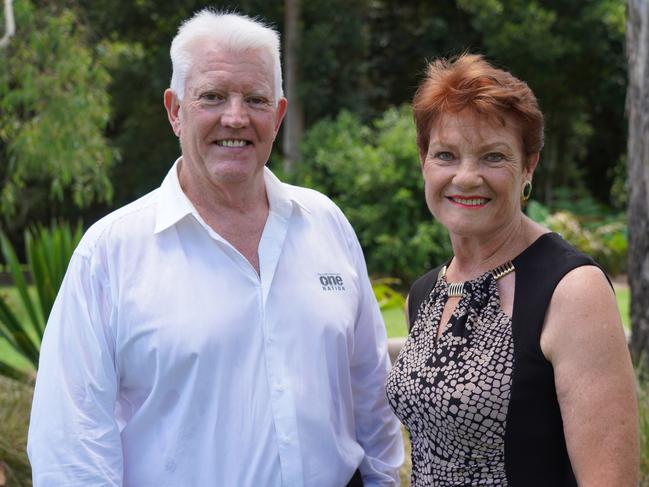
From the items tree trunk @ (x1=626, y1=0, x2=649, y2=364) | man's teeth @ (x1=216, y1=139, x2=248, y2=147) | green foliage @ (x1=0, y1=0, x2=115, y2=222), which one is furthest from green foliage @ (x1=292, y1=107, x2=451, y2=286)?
man's teeth @ (x1=216, y1=139, x2=248, y2=147)

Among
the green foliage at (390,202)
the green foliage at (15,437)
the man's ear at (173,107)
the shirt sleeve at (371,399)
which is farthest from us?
the green foliage at (390,202)

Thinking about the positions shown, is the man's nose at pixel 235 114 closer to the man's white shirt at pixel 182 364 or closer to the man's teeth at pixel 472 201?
the man's white shirt at pixel 182 364

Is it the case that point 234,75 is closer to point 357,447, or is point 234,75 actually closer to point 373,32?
point 357,447

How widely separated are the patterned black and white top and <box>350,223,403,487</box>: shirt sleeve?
350mm

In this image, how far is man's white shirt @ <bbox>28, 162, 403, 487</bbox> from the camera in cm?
275

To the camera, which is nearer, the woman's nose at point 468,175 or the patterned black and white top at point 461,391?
the patterned black and white top at point 461,391

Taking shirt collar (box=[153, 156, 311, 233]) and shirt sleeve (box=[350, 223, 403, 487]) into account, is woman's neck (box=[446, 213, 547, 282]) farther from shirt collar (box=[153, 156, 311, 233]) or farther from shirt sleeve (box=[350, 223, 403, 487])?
shirt collar (box=[153, 156, 311, 233])

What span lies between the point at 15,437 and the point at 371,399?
2.83 m

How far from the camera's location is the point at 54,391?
2736mm

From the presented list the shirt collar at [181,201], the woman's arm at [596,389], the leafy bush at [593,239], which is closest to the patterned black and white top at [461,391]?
the woman's arm at [596,389]

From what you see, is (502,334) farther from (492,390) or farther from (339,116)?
(339,116)

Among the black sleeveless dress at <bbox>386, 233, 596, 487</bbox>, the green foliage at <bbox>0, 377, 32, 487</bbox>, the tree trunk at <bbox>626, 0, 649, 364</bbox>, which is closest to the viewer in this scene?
the black sleeveless dress at <bbox>386, 233, 596, 487</bbox>

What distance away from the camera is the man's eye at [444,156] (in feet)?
9.31

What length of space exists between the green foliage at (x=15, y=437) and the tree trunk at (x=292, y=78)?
51.3ft
